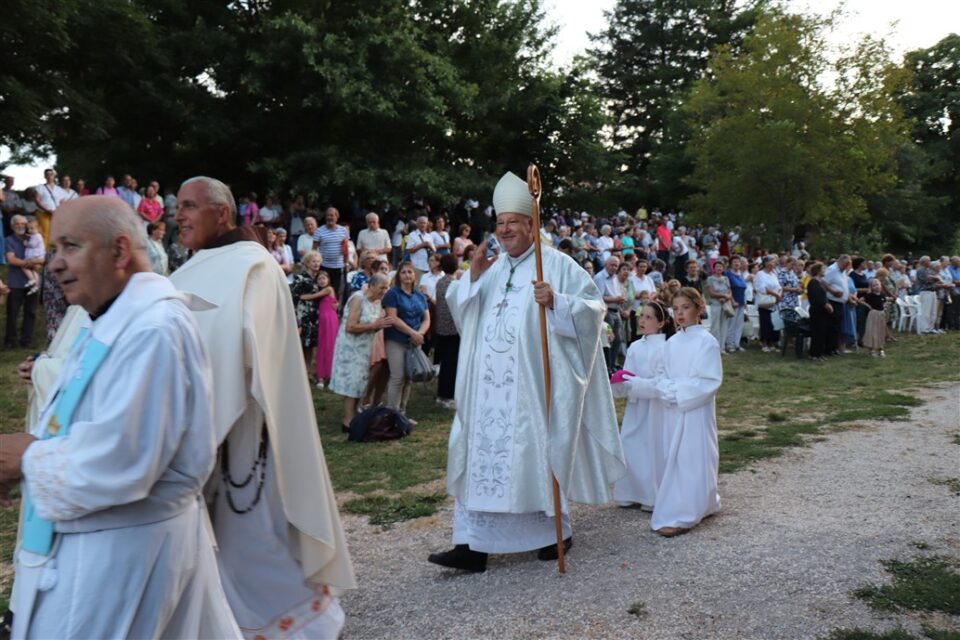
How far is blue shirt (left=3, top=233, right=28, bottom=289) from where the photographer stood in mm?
12844

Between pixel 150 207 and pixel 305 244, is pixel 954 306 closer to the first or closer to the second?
pixel 305 244

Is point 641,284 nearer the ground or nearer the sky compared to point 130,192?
nearer the ground

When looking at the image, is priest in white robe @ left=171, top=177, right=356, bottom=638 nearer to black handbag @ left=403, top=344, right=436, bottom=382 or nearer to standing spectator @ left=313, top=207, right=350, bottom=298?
black handbag @ left=403, top=344, right=436, bottom=382

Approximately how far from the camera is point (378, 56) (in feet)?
70.1

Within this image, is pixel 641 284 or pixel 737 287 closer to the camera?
pixel 641 284

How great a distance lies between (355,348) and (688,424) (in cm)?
446

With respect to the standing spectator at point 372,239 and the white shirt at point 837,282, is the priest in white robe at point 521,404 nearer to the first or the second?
the standing spectator at point 372,239

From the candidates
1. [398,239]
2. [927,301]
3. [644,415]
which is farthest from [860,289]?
[644,415]

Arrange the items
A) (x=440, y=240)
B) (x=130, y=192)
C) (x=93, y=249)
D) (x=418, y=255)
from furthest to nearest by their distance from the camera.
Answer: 1. (x=440, y=240)
2. (x=418, y=255)
3. (x=130, y=192)
4. (x=93, y=249)

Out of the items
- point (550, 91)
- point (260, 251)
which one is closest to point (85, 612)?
point (260, 251)

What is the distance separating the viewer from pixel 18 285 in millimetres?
13055

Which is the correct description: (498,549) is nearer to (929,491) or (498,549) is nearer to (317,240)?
(929,491)

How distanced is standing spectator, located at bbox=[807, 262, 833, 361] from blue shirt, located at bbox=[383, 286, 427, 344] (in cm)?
940

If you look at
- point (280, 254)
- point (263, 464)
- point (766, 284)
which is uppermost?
point (280, 254)
